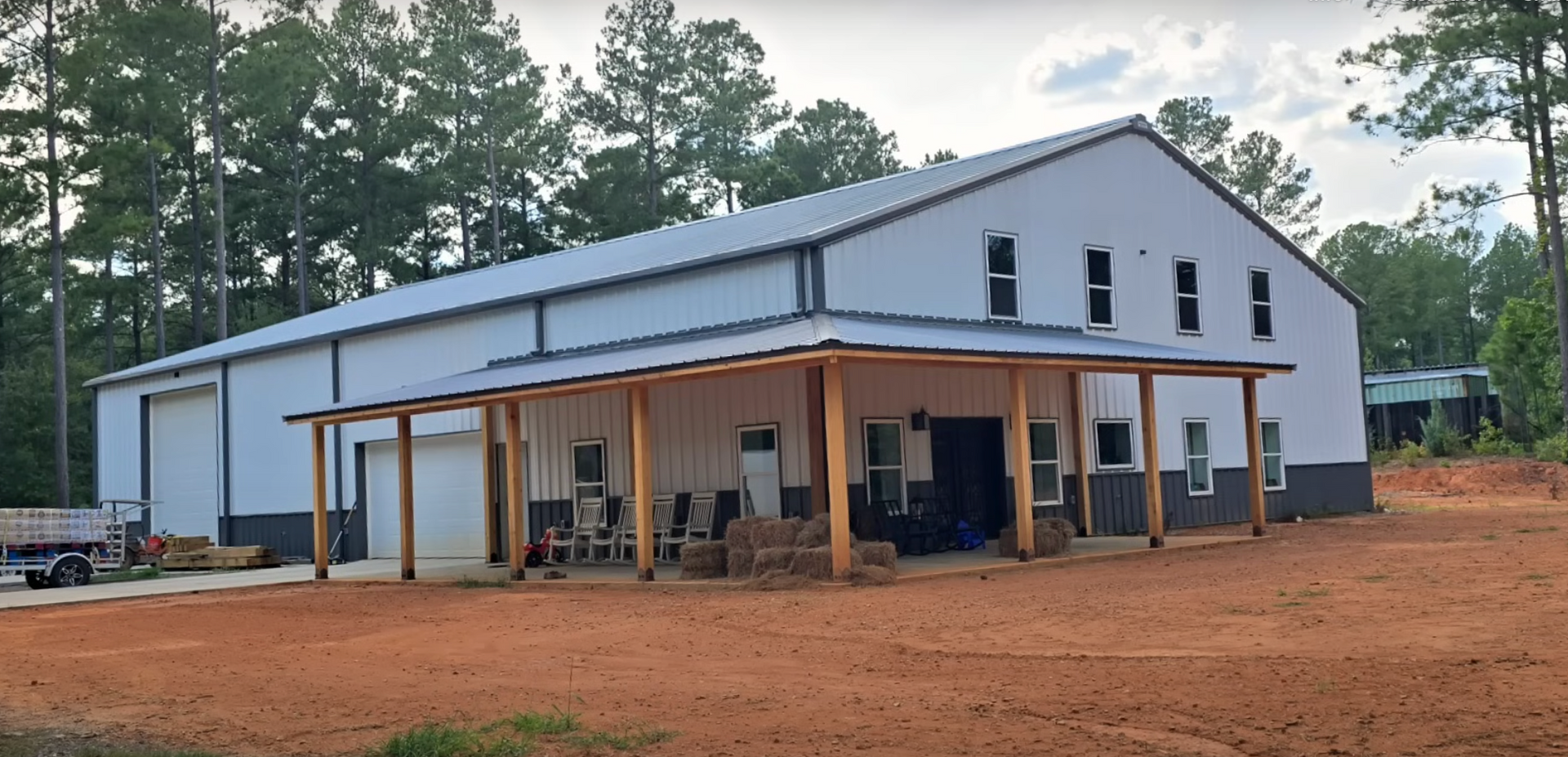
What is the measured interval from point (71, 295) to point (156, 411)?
14.3 meters

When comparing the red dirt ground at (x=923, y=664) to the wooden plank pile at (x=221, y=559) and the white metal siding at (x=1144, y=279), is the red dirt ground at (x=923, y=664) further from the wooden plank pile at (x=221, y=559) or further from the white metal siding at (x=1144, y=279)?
the wooden plank pile at (x=221, y=559)

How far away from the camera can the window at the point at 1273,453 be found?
24359mm

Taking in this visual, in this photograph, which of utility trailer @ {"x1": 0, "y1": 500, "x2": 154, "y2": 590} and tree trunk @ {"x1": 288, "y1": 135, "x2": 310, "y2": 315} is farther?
tree trunk @ {"x1": 288, "y1": 135, "x2": 310, "y2": 315}

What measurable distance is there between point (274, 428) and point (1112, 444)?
15.2 meters

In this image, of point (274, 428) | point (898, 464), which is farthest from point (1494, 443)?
point (274, 428)

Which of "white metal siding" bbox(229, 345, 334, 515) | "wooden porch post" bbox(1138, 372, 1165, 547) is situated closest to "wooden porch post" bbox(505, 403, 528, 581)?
"wooden porch post" bbox(1138, 372, 1165, 547)

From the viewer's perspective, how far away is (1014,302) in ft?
65.4

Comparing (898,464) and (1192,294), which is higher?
(1192,294)

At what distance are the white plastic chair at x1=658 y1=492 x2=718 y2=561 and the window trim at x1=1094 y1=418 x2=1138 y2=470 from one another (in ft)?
20.3

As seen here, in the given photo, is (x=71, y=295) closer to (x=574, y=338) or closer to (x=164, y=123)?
(x=164, y=123)

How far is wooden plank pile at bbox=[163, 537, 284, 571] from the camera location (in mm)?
23438

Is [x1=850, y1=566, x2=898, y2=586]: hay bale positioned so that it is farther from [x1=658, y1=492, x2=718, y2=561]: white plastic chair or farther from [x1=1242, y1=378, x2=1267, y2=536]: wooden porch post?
[x1=1242, y1=378, x2=1267, y2=536]: wooden porch post

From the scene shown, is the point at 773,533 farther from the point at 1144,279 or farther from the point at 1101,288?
the point at 1144,279

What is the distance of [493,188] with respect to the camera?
4712 centimetres
